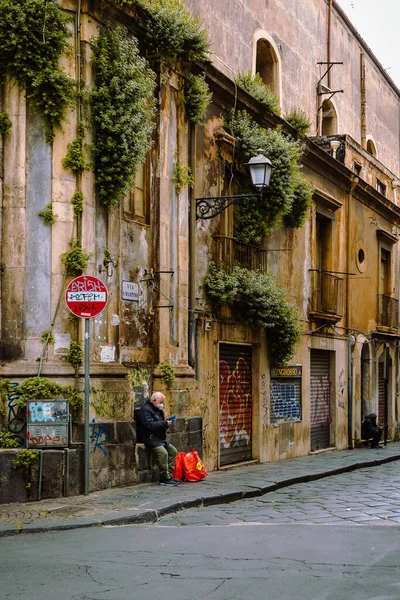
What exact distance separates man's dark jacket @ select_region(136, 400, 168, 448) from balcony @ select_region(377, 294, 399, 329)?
50.1 ft

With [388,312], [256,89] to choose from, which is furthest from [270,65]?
[388,312]

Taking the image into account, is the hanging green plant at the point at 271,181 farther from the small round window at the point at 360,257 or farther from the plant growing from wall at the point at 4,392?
the small round window at the point at 360,257

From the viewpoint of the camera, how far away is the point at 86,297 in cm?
1157

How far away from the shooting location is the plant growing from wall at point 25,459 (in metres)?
11.4

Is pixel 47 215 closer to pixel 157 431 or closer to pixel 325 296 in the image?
pixel 157 431

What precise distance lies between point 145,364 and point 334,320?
9934 millimetres

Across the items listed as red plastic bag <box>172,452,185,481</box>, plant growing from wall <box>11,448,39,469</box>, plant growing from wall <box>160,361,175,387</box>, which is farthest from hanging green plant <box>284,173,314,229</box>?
plant growing from wall <box>11,448,39,469</box>

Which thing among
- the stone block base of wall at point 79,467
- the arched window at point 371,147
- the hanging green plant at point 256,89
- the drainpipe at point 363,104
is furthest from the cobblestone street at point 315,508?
the arched window at point 371,147

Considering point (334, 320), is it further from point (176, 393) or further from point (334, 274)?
point (176, 393)

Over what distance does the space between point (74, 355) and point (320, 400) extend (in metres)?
11.9

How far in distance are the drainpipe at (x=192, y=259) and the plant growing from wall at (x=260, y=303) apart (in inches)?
29.9

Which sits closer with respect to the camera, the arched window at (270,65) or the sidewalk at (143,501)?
the sidewalk at (143,501)

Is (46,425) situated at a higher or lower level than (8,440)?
higher

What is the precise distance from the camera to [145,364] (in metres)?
14.0
